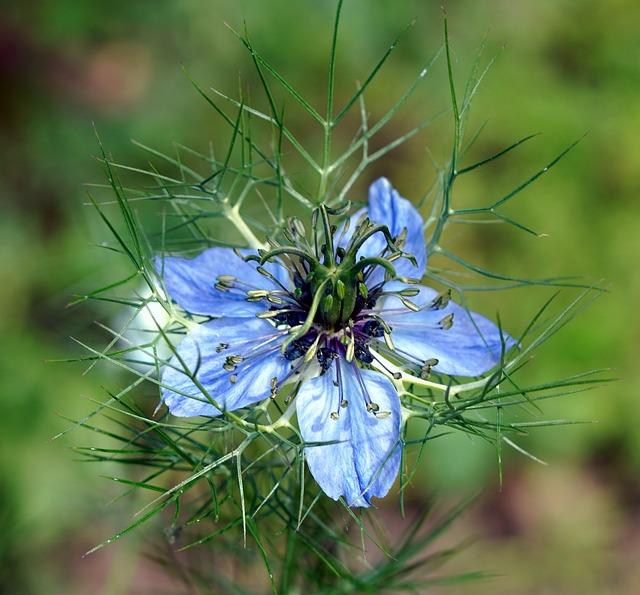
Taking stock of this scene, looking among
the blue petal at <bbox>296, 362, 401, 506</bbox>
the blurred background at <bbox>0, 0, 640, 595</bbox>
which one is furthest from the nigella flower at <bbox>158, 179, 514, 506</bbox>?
the blurred background at <bbox>0, 0, 640, 595</bbox>

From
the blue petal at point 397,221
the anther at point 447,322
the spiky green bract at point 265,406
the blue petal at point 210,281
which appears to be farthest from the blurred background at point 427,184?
the anther at point 447,322

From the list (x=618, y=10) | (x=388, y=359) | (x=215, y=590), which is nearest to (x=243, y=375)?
(x=388, y=359)

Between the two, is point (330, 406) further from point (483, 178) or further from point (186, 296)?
point (483, 178)

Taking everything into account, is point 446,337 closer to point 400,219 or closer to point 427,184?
point 400,219

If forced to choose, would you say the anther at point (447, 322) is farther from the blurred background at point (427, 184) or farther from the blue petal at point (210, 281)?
the blurred background at point (427, 184)

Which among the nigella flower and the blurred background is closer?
the nigella flower

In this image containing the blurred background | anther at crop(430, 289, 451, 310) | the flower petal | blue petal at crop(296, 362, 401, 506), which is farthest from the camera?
the blurred background

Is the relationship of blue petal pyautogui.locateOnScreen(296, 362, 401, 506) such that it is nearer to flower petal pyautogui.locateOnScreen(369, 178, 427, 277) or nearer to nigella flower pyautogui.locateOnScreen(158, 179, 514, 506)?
nigella flower pyautogui.locateOnScreen(158, 179, 514, 506)
